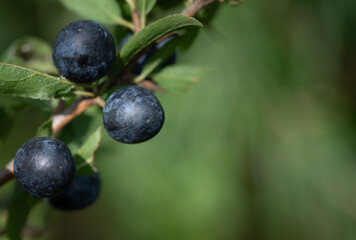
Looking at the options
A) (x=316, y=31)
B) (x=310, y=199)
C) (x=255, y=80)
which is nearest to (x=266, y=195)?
(x=310, y=199)

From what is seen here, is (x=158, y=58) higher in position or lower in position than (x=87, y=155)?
higher

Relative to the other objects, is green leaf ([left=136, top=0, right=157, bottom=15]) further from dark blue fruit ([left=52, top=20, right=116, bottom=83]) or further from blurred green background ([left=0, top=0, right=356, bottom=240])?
blurred green background ([left=0, top=0, right=356, bottom=240])

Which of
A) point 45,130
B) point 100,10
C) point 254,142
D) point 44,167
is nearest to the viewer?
point 44,167

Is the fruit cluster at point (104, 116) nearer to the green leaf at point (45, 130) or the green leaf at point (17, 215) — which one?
the green leaf at point (45, 130)

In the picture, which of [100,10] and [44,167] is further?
[100,10]

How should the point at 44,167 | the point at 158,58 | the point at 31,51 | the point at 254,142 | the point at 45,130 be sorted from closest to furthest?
1. the point at 44,167
2. the point at 45,130
3. the point at 158,58
4. the point at 31,51
5. the point at 254,142

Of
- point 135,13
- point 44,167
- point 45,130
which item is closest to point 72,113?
point 45,130

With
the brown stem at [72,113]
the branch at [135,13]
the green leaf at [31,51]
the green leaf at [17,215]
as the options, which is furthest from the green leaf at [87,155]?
the green leaf at [31,51]

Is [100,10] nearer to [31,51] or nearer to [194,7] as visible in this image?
[194,7]

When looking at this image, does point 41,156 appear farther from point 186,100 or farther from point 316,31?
Result: point 316,31
